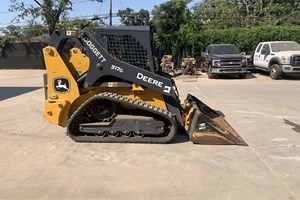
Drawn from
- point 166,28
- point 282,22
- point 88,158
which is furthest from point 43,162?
point 282,22

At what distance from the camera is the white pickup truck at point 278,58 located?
17.7m

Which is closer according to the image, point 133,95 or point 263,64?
point 133,95

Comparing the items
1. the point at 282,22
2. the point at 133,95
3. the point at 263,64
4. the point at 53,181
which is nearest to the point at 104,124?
the point at 133,95

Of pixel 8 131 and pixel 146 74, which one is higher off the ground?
→ pixel 146 74

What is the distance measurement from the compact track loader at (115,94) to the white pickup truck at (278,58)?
40.8 ft

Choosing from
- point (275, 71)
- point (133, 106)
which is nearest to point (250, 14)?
point (275, 71)

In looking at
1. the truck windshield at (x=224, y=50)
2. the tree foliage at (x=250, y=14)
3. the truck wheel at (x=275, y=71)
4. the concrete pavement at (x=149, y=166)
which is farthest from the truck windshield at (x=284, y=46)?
the tree foliage at (x=250, y=14)

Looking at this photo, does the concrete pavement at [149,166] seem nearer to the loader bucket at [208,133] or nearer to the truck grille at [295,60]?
the loader bucket at [208,133]

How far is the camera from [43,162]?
5.45 m

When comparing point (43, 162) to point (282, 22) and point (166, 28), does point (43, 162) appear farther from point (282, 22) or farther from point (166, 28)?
point (282, 22)

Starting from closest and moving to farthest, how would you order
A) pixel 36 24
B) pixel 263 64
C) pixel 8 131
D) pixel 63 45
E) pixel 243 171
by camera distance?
pixel 243 171 → pixel 63 45 → pixel 8 131 → pixel 263 64 → pixel 36 24

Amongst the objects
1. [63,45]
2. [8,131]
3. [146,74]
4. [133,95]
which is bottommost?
[8,131]

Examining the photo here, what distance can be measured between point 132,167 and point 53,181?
112cm

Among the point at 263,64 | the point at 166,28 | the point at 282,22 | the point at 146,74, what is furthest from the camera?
the point at 282,22
